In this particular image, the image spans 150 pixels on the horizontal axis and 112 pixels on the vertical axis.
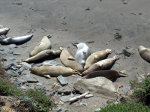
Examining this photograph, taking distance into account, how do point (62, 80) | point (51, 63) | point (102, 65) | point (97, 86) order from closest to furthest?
point (97, 86) → point (62, 80) → point (102, 65) → point (51, 63)

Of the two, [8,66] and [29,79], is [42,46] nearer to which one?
[8,66]

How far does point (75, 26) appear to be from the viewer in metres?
9.81

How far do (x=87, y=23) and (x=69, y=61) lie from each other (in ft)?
8.99

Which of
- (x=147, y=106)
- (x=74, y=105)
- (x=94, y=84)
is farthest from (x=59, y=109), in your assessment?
(x=147, y=106)

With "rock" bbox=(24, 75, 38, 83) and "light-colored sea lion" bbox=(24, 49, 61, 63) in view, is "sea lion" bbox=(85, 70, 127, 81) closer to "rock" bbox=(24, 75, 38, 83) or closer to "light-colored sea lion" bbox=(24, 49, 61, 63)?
"rock" bbox=(24, 75, 38, 83)

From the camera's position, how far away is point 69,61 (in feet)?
25.0

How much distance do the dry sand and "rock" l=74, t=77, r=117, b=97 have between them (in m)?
0.62

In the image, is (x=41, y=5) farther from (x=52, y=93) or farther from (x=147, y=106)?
(x=147, y=106)

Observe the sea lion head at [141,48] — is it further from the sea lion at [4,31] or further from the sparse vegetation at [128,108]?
the sea lion at [4,31]

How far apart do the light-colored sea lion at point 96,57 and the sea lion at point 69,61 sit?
0.22 meters

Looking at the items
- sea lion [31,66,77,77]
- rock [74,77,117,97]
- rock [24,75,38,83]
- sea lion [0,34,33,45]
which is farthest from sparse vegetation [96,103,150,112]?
sea lion [0,34,33,45]

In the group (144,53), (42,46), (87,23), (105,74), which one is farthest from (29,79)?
(87,23)

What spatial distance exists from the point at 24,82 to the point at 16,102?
1.89 m

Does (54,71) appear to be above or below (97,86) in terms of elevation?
below
